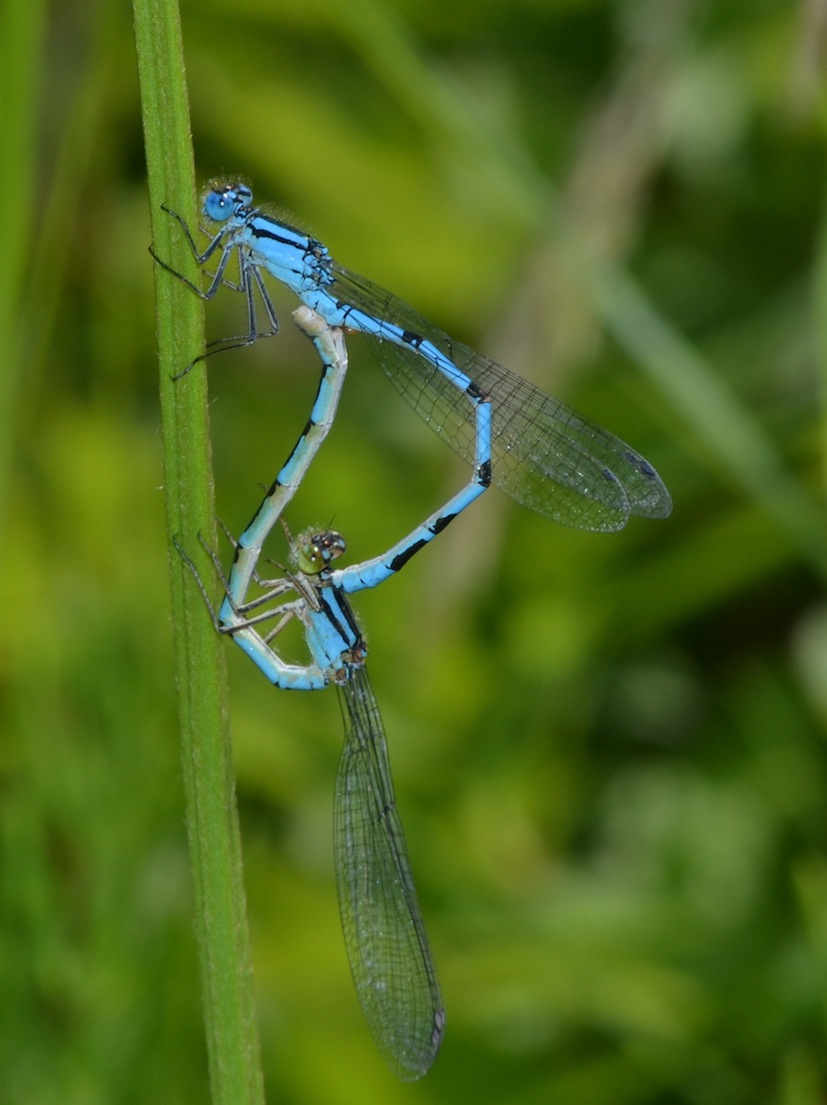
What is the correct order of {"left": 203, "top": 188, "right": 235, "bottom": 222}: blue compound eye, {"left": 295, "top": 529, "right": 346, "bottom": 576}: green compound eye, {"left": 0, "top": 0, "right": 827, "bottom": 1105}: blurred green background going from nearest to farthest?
{"left": 203, "top": 188, "right": 235, "bottom": 222}: blue compound eye < {"left": 295, "top": 529, "right": 346, "bottom": 576}: green compound eye < {"left": 0, "top": 0, "right": 827, "bottom": 1105}: blurred green background

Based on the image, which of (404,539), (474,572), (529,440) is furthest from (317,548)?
(474,572)

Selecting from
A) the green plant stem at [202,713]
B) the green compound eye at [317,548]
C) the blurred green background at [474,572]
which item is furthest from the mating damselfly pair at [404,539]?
the green plant stem at [202,713]

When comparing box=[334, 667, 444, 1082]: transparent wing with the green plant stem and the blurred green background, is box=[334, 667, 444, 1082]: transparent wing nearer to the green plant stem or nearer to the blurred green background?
the blurred green background

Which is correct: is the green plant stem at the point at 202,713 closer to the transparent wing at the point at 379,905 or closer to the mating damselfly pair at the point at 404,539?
the mating damselfly pair at the point at 404,539

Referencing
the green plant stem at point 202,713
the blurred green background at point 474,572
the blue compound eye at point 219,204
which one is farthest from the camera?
the blurred green background at point 474,572

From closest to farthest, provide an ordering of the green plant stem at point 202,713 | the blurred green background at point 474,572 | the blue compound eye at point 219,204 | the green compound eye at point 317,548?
the green plant stem at point 202,713 < the blue compound eye at point 219,204 < the green compound eye at point 317,548 < the blurred green background at point 474,572

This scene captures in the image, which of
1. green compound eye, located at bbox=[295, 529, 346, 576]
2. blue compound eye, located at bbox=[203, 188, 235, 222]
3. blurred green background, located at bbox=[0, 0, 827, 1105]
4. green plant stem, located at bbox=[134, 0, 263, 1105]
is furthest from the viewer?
blurred green background, located at bbox=[0, 0, 827, 1105]

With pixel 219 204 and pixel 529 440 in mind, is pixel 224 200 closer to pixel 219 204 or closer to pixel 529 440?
pixel 219 204

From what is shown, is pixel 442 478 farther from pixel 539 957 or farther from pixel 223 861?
pixel 223 861

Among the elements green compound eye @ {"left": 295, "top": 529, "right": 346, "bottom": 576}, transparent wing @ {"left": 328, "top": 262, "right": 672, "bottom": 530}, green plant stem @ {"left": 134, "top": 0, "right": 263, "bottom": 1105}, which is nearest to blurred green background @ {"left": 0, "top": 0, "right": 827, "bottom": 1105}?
transparent wing @ {"left": 328, "top": 262, "right": 672, "bottom": 530}
